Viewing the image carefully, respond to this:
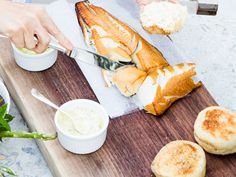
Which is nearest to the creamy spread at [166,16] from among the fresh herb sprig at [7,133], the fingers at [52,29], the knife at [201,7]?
the knife at [201,7]

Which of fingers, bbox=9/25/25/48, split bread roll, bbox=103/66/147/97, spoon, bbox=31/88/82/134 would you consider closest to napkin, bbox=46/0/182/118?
split bread roll, bbox=103/66/147/97

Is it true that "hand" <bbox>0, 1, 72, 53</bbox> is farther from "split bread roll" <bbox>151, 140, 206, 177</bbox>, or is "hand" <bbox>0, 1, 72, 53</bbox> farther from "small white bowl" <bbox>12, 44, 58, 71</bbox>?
"split bread roll" <bbox>151, 140, 206, 177</bbox>

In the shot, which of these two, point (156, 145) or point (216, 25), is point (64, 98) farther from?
point (216, 25)

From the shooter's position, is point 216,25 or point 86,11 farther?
point 216,25

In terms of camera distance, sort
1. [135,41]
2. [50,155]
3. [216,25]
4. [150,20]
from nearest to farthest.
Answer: [50,155] < [150,20] < [135,41] < [216,25]

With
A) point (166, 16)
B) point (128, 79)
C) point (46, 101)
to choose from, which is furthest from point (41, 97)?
point (166, 16)

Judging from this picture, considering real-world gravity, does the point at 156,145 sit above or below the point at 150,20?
below

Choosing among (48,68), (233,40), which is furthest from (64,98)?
(233,40)
